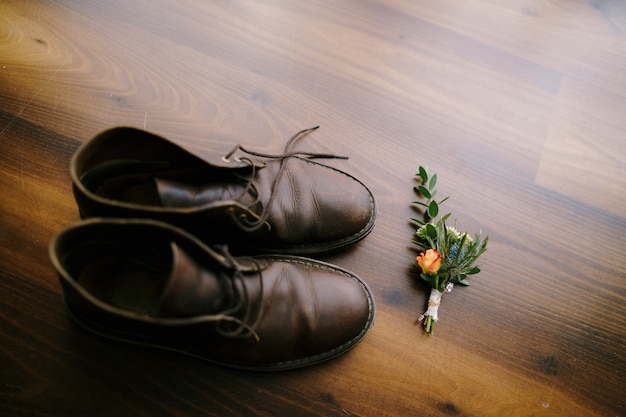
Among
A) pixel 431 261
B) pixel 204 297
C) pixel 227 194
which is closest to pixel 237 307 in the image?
pixel 204 297

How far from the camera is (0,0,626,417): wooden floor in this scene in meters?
0.81

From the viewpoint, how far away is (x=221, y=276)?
0.71 metres

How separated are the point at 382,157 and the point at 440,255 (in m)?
0.26

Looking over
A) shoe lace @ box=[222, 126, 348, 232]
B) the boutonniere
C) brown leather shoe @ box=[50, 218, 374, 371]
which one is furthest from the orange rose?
shoe lace @ box=[222, 126, 348, 232]

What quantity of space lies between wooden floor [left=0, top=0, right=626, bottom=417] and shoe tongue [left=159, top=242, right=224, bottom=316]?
0.20m

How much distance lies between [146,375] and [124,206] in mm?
334

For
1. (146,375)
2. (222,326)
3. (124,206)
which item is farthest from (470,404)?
(124,206)

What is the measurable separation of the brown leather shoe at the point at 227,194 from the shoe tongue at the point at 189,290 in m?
0.08

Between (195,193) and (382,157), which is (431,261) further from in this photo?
(195,193)

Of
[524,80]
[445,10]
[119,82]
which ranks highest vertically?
[445,10]

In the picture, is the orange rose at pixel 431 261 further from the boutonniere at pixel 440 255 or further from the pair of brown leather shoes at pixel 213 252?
the pair of brown leather shoes at pixel 213 252

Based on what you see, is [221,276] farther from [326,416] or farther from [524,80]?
[524,80]

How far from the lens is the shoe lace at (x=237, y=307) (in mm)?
707

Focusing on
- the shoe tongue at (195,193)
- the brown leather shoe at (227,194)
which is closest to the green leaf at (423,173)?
the brown leather shoe at (227,194)
